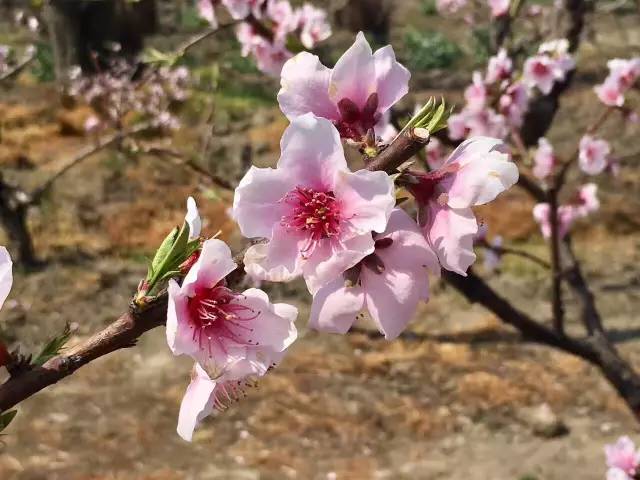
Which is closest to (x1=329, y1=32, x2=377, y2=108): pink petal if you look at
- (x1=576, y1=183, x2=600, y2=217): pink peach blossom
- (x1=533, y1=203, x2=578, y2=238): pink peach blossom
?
(x1=533, y1=203, x2=578, y2=238): pink peach blossom

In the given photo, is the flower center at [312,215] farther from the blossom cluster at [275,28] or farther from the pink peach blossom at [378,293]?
the blossom cluster at [275,28]

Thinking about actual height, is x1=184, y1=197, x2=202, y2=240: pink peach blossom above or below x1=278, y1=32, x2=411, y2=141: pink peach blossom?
below

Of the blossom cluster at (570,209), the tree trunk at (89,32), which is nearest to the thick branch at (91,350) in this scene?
the blossom cluster at (570,209)

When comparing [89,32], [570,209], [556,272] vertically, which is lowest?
[89,32]

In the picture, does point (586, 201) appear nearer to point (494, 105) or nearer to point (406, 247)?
point (494, 105)

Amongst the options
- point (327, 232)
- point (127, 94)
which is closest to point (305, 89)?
point (327, 232)

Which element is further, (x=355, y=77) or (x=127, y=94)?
(x=127, y=94)

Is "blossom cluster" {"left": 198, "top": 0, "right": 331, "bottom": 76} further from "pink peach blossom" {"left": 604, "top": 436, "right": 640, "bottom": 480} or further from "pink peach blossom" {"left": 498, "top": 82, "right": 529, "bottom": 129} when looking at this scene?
"pink peach blossom" {"left": 604, "top": 436, "right": 640, "bottom": 480}
